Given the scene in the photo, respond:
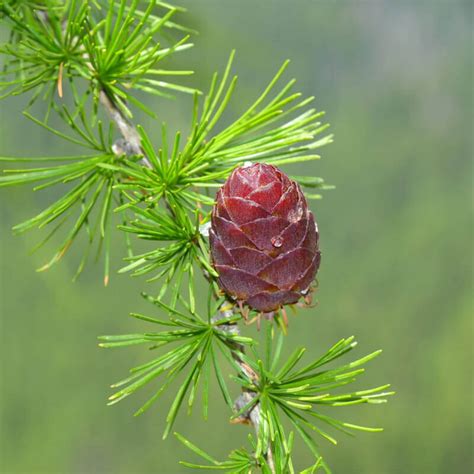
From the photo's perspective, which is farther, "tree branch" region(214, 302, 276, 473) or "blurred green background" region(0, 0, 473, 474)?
"blurred green background" region(0, 0, 473, 474)

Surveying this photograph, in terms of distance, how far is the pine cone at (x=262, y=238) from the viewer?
384 mm

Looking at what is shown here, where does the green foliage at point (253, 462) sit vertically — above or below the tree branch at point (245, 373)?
below

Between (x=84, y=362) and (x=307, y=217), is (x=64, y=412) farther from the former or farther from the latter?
(x=307, y=217)

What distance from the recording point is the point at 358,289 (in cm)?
1155

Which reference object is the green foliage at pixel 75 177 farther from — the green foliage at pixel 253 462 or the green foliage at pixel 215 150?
the green foliage at pixel 253 462

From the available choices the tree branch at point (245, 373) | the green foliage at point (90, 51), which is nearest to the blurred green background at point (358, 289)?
the green foliage at point (90, 51)

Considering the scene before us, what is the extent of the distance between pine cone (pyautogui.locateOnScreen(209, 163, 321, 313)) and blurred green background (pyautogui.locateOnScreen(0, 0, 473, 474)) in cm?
923

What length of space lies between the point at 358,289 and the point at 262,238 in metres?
11.4

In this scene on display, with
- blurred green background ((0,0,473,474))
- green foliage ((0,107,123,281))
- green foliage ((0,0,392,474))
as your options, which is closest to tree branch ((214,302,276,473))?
green foliage ((0,0,392,474))

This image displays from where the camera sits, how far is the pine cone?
0.38 meters

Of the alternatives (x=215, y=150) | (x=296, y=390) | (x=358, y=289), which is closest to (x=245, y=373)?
(x=296, y=390)

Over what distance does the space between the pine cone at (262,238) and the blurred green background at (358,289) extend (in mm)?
9229

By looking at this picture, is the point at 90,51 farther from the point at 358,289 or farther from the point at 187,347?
the point at 358,289

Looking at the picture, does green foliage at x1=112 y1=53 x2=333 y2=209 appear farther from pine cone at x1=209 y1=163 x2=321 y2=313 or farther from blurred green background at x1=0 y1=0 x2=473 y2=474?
blurred green background at x1=0 y1=0 x2=473 y2=474
